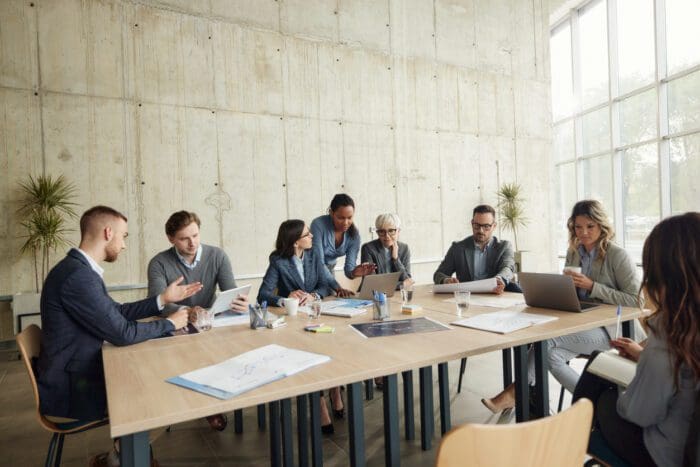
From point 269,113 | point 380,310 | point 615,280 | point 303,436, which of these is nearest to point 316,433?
point 303,436

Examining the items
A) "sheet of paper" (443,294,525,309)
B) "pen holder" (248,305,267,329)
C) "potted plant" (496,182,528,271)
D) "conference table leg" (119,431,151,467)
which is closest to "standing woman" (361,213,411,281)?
"sheet of paper" (443,294,525,309)

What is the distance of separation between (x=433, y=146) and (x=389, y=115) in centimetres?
92

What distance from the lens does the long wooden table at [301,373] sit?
3.78 ft

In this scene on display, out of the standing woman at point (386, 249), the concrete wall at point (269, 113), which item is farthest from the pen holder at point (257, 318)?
the concrete wall at point (269, 113)

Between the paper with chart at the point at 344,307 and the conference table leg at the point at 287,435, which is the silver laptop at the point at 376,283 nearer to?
the paper with chart at the point at 344,307

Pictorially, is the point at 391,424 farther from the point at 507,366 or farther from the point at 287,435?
the point at 507,366

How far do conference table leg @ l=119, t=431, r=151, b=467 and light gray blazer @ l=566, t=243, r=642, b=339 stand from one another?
225cm

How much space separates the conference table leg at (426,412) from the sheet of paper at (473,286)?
56cm

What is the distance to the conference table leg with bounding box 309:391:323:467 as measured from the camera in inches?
77.6

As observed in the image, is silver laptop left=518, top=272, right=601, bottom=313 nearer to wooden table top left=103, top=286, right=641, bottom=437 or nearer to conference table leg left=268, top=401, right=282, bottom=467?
wooden table top left=103, top=286, right=641, bottom=437

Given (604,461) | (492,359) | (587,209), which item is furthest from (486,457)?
(492,359)

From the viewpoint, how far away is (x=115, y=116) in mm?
5020

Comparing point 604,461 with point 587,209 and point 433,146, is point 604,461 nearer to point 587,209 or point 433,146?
point 587,209

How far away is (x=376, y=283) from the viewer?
2760 mm
